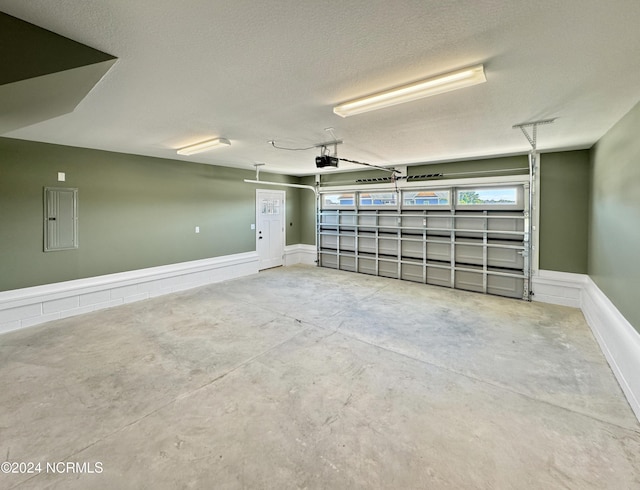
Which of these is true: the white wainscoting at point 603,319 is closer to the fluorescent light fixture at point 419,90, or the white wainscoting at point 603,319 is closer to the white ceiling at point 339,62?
the white ceiling at point 339,62

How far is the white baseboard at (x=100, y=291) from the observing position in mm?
3896

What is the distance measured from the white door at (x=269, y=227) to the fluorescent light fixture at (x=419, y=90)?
5.15m

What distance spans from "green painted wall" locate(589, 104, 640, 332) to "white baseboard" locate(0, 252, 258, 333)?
6.42 meters

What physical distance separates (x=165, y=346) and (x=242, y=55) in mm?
3134

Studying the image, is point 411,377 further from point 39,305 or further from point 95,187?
point 95,187

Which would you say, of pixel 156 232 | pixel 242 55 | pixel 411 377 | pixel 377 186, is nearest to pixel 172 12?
pixel 242 55

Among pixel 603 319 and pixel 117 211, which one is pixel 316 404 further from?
pixel 117 211

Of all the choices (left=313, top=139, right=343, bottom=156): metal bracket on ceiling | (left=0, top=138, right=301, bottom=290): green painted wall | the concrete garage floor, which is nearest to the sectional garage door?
the concrete garage floor

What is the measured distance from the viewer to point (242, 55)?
182 centimetres

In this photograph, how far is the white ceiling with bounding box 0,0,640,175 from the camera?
1.42 metres

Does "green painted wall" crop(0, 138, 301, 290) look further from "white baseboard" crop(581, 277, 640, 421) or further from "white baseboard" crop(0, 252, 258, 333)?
"white baseboard" crop(581, 277, 640, 421)

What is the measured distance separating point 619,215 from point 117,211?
697cm

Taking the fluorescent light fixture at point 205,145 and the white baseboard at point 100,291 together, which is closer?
the white baseboard at point 100,291

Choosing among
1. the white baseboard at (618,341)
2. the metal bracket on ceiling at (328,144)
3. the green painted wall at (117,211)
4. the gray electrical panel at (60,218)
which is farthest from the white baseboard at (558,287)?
the gray electrical panel at (60,218)
